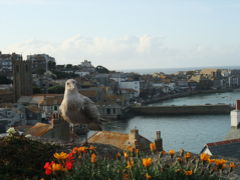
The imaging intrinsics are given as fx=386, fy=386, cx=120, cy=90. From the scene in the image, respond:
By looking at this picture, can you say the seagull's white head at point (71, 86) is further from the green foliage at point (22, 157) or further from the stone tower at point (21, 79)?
the stone tower at point (21, 79)

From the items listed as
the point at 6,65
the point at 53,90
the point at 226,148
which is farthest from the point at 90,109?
the point at 6,65

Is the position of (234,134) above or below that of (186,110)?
above

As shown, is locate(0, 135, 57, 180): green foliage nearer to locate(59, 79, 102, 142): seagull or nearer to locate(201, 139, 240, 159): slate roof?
locate(59, 79, 102, 142): seagull

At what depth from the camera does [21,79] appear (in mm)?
49656

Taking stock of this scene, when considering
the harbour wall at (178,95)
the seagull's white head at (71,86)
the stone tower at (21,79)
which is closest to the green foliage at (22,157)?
the seagull's white head at (71,86)

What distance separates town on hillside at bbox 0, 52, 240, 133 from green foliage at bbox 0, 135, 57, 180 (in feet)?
45.6

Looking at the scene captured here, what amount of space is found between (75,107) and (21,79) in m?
46.2

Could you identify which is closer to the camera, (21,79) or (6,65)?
(21,79)

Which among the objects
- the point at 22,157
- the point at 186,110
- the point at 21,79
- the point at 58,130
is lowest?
the point at 186,110

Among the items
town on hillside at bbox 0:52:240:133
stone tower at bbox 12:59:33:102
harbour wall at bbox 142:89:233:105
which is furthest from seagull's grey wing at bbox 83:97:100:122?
harbour wall at bbox 142:89:233:105

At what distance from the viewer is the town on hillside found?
33.5 metres

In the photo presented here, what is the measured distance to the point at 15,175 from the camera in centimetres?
409

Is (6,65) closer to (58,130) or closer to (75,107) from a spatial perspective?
(58,130)

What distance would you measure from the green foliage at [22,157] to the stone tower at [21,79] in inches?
1795
